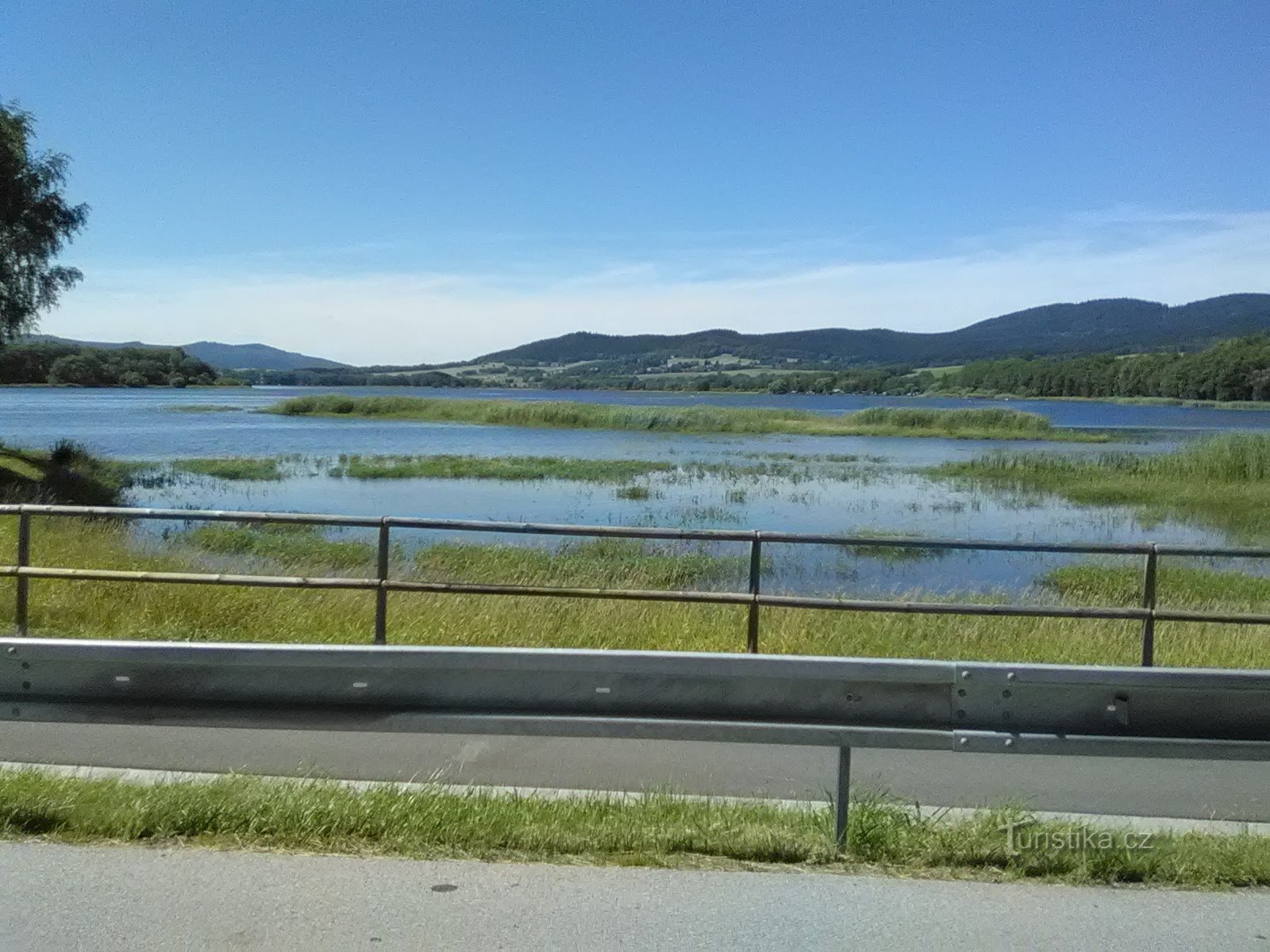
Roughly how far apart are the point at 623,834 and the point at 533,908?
0.80 m

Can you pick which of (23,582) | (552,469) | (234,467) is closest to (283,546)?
(23,582)

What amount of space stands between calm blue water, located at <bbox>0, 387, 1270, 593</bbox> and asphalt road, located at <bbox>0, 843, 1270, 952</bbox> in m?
12.9

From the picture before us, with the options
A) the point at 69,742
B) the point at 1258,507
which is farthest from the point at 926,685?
the point at 1258,507

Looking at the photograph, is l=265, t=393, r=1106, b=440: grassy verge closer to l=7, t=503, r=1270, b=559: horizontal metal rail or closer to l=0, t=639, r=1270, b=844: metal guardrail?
l=7, t=503, r=1270, b=559: horizontal metal rail

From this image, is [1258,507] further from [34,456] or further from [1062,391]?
[1062,391]

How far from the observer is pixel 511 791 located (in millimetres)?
5789

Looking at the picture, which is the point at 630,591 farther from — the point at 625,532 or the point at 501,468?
the point at 501,468

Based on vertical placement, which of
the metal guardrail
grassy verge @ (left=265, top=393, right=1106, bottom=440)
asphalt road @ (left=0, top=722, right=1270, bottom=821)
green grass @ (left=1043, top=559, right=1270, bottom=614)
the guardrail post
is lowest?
green grass @ (left=1043, top=559, right=1270, bottom=614)

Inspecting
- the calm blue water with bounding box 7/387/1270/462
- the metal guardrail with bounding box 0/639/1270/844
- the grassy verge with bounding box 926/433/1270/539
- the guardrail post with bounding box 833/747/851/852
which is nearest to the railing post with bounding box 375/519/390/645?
the metal guardrail with bounding box 0/639/1270/844

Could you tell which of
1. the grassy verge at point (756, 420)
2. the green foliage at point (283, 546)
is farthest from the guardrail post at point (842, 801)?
the grassy verge at point (756, 420)

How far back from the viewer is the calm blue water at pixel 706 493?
22.5 metres

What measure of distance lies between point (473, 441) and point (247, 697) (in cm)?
5861

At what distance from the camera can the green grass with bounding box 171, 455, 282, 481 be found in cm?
3966

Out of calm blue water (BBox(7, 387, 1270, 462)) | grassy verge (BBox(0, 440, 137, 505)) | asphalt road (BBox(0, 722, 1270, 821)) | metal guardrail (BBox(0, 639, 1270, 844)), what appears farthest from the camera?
calm blue water (BBox(7, 387, 1270, 462))
